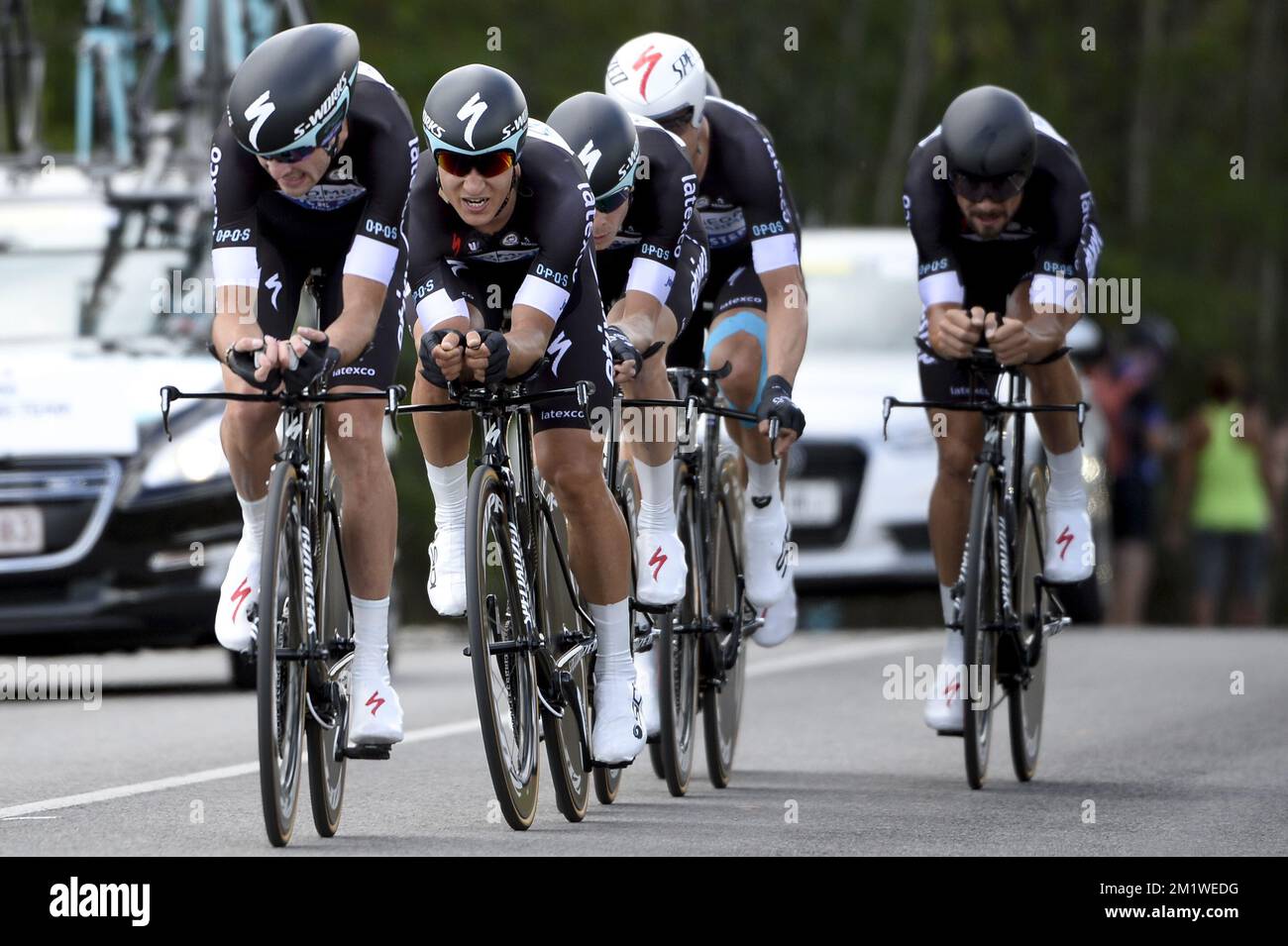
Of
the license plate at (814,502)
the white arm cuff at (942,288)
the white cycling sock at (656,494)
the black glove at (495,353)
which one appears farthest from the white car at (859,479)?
the black glove at (495,353)

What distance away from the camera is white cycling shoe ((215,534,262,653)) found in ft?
24.7

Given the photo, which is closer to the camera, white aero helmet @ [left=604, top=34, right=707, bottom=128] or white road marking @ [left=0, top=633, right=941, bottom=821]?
white road marking @ [left=0, top=633, right=941, bottom=821]

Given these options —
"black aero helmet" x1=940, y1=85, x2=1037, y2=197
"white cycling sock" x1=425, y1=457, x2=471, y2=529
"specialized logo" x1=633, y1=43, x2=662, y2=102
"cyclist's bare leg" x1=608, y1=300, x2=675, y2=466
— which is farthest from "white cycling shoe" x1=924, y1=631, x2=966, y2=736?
"specialized logo" x1=633, y1=43, x2=662, y2=102

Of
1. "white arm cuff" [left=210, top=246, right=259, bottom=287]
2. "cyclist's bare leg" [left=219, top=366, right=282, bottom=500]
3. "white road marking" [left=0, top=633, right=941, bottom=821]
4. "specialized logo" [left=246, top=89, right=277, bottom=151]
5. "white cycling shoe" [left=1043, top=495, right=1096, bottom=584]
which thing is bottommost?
"white road marking" [left=0, top=633, right=941, bottom=821]

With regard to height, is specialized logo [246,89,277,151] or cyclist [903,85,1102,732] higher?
specialized logo [246,89,277,151]

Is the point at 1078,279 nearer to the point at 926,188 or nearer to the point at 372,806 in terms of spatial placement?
the point at 926,188

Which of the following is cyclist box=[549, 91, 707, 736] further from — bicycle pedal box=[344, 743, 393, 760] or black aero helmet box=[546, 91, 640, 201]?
bicycle pedal box=[344, 743, 393, 760]

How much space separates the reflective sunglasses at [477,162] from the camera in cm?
753

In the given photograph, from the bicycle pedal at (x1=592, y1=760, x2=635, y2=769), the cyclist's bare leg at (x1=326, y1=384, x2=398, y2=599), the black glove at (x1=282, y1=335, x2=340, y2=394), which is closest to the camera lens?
the black glove at (x1=282, y1=335, x2=340, y2=394)

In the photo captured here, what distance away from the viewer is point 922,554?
15734 mm

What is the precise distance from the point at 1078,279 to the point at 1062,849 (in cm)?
257

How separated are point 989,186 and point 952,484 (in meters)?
1.09

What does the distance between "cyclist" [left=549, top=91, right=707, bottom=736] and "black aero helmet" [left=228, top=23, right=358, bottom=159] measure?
1247mm

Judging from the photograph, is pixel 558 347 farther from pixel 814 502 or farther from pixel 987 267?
pixel 814 502
